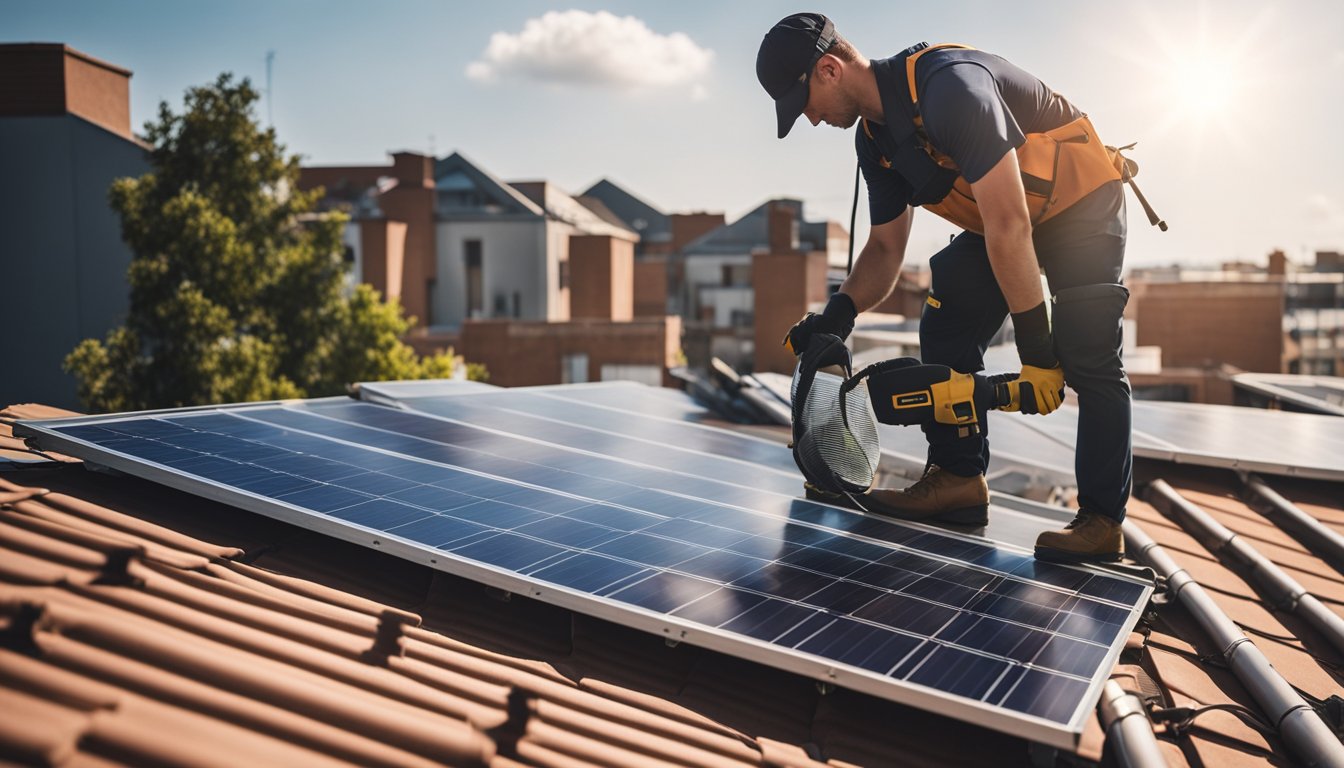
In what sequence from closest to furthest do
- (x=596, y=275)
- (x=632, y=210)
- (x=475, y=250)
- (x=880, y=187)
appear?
1. (x=880, y=187)
2. (x=596, y=275)
3. (x=475, y=250)
4. (x=632, y=210)

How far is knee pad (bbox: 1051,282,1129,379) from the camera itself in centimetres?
387

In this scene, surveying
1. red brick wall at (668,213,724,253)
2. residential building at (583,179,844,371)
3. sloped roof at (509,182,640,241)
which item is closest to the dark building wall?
sloped roof at (509,182,640,241)

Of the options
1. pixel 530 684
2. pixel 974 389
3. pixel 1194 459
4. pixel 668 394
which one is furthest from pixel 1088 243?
pixel 668 394

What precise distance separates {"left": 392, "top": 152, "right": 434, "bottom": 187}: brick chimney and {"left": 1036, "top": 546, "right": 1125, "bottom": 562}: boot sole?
5202cm

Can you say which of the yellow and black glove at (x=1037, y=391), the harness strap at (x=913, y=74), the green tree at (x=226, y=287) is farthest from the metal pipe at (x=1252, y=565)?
the green tree at (x=226, y=287)

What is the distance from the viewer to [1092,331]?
3883mm

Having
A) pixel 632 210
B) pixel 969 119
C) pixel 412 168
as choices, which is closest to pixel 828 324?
pixel 969 119

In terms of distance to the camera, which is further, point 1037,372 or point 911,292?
point 911,292

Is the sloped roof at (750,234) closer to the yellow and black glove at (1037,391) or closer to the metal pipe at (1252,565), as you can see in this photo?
the metal pipe at (1252,565)

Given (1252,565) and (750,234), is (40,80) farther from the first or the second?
(750,234)

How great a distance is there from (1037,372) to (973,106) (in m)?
1.04

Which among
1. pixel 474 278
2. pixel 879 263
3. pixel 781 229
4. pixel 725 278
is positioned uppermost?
pixel 781 229

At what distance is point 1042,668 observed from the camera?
2816mm

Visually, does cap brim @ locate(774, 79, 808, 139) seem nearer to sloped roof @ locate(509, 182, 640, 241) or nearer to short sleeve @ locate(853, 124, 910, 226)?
short sleeve @ locate(853, 124, 910, 226)
